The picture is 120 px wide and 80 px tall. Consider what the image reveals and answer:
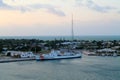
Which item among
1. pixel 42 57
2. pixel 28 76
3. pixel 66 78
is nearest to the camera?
pixel 66 78

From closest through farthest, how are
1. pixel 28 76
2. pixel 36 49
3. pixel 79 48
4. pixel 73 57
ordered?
pixel 28 76 < pixel 73 57 < pixel 36 49 < pixel 79 48

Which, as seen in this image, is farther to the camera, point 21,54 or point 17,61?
point 21,54

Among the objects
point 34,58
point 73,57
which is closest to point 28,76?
point 34,58

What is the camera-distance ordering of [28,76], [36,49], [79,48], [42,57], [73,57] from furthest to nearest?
[79,48], [36,49], [73,57], [42,57], [28,76]

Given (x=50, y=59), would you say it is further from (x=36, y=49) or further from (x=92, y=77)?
(x=92, y=77)

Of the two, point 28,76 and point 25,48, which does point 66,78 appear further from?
point 25,48

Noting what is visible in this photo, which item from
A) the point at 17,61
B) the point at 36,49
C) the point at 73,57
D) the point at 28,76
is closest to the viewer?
the point at 28,76

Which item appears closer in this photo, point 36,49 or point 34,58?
point 34,58

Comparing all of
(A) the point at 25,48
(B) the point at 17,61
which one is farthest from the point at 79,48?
(B) the point at 17,61
